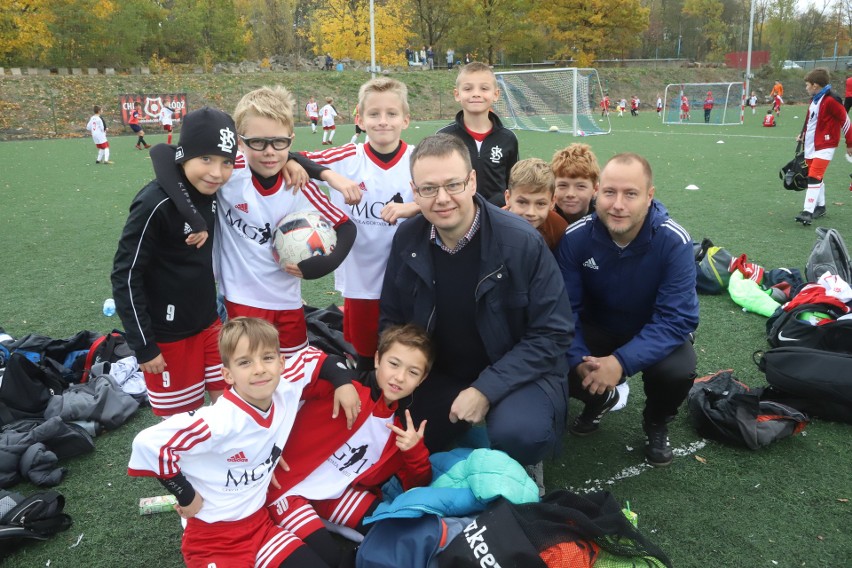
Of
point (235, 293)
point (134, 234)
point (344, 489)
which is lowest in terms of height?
point (344, 489)

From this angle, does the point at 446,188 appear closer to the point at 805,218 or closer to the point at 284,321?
the point at 284,321

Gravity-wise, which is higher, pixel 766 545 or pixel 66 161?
pixel 66 161

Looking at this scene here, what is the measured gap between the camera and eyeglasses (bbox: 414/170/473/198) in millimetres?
2662

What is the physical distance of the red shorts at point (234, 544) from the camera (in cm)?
231

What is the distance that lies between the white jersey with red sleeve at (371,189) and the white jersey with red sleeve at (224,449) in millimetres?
1193

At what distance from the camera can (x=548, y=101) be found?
23125 millimetres

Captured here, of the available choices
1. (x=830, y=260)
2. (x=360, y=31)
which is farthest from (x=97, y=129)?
(x=360, y=31)

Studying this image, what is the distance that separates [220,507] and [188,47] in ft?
195

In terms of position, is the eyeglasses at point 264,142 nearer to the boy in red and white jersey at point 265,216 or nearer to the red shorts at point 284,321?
the boy in red and white jersey at point 265,216

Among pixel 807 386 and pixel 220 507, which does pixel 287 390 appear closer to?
pixel 220 507

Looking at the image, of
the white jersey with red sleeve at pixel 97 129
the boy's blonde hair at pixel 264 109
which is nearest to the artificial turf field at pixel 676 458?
the boy's blonde hair at pixel 264 109

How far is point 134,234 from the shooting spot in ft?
8.93

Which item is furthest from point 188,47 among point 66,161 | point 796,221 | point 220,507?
point 220,507

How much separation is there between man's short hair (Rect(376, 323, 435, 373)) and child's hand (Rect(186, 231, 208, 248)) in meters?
0.98
